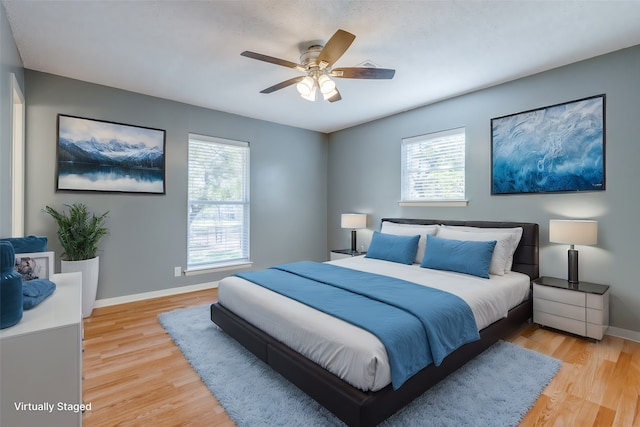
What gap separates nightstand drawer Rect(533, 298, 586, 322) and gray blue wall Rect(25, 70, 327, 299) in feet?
11.7

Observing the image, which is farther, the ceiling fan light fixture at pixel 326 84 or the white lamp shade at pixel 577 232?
the white lamp shade at pixel 577 232

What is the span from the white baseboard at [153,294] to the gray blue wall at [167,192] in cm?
5

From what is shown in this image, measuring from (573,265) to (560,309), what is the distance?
0.45m

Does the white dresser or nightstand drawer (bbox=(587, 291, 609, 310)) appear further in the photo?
nightstand drawer (bbox=(587, 291, 609, 310))

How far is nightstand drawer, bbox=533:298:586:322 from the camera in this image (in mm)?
2629

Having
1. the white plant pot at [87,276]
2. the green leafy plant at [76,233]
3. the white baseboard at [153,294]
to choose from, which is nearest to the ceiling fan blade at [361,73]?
the green leafy plant at [76,233]

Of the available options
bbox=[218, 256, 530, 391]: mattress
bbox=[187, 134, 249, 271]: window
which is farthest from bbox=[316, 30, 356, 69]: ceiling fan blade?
bbox=[187, 134, 249, 271]: window

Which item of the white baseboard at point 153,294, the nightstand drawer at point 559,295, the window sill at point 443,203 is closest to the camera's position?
the nightstand drawer at point 559,295

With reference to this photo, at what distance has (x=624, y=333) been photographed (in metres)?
2.71

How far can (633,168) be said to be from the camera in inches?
104

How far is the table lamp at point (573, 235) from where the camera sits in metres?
2.63

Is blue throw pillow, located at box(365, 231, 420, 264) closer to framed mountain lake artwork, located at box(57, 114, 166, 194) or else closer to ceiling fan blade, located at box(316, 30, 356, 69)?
ceiling fan blade, located at box(316, 30, 356, 69)

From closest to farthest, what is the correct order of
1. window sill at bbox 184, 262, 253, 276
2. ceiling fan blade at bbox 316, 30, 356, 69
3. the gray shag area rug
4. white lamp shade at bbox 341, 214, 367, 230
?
1. the gray shag area rug
2. ceiling fan blade at bbox 316, 30, 356, 69
3. window sill at bbox 184, 262, 253, 276
4. white lamp shade at bbox 341, 214, 367, 230

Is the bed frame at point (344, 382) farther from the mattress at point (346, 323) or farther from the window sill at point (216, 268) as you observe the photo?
the window sill at point (216, 268)
